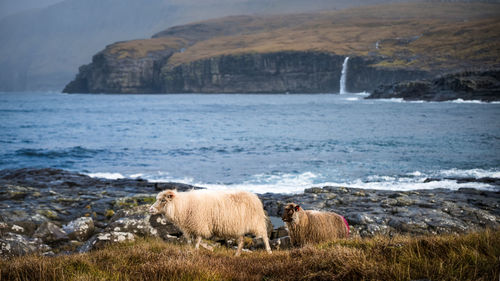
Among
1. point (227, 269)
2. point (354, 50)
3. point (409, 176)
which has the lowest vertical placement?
point (409, 176)

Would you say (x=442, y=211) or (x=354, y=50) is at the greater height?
(x=354, y=50)

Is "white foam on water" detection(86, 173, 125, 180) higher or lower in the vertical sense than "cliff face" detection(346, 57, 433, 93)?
lower

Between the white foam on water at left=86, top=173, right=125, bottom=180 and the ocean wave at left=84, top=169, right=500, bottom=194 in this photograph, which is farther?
the white foam on water at left=86, top=173, right=125, bottom=180

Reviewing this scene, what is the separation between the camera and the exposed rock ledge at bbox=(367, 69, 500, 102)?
286 feet

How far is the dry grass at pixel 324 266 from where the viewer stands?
199 inches

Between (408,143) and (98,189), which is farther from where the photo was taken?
(408,143)

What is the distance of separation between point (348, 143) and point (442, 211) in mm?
24462

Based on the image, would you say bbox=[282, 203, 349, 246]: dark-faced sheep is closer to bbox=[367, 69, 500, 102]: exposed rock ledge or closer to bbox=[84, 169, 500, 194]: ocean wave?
bbox=[84, 169, 500, 194]: ocean wave

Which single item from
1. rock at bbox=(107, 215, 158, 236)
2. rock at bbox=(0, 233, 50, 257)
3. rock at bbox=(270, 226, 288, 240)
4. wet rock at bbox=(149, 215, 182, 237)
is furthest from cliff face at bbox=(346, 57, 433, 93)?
rock at bbox=(0, 233, 50, 257)

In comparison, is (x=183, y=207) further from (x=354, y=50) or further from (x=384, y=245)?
(x=354, y=50)

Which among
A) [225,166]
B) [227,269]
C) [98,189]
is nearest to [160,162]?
[225,166]

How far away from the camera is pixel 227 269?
19.8 ft

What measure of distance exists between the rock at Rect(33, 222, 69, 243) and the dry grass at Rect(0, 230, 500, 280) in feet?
16.5

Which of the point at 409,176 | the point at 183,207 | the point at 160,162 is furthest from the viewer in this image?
the point at 160,162
